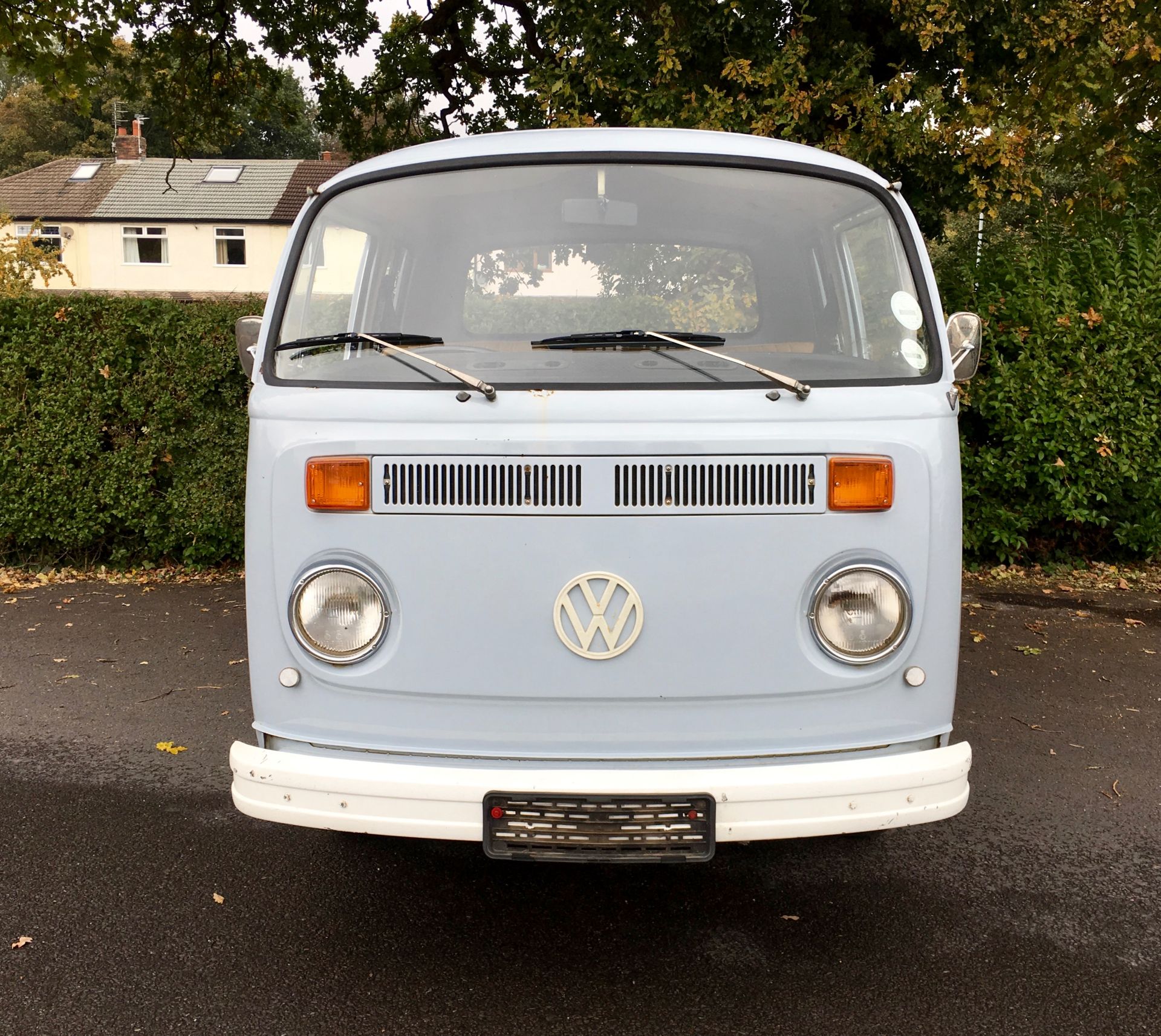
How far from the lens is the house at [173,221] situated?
40125 mm

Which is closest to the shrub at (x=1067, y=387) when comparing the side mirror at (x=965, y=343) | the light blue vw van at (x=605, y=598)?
the side mirror at (x=965, y=343)

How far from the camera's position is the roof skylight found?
41719 mm

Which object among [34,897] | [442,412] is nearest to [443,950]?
[34,897]

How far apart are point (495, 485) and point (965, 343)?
149cm

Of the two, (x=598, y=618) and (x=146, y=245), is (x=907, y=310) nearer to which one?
(x=598, y=618)

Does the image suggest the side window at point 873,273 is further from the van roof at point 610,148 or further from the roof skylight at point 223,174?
the roof skylight at point 223,174

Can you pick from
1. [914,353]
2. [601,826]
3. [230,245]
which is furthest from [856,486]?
[230,245]

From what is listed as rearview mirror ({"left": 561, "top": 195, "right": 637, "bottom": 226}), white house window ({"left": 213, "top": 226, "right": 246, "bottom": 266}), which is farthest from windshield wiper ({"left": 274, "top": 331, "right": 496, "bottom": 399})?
white house window ({"left": 213, "top": 226, "right": 246, "bottom": 266})

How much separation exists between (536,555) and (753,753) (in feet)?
2.36

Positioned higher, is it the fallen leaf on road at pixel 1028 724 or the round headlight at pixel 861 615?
the round headlight at pixel 861 615

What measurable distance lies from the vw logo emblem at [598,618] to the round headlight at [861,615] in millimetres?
443

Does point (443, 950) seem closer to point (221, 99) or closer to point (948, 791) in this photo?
point (948, 791)

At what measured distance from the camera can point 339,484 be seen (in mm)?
2545

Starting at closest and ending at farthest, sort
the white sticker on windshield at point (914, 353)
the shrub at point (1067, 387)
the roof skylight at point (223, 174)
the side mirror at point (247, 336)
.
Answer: the white sticker on windshield at point (914, 353)
the side mirror at point (247, 336)
the shrub at point (1067, 387)
the roof skylight at point (223, 174)
